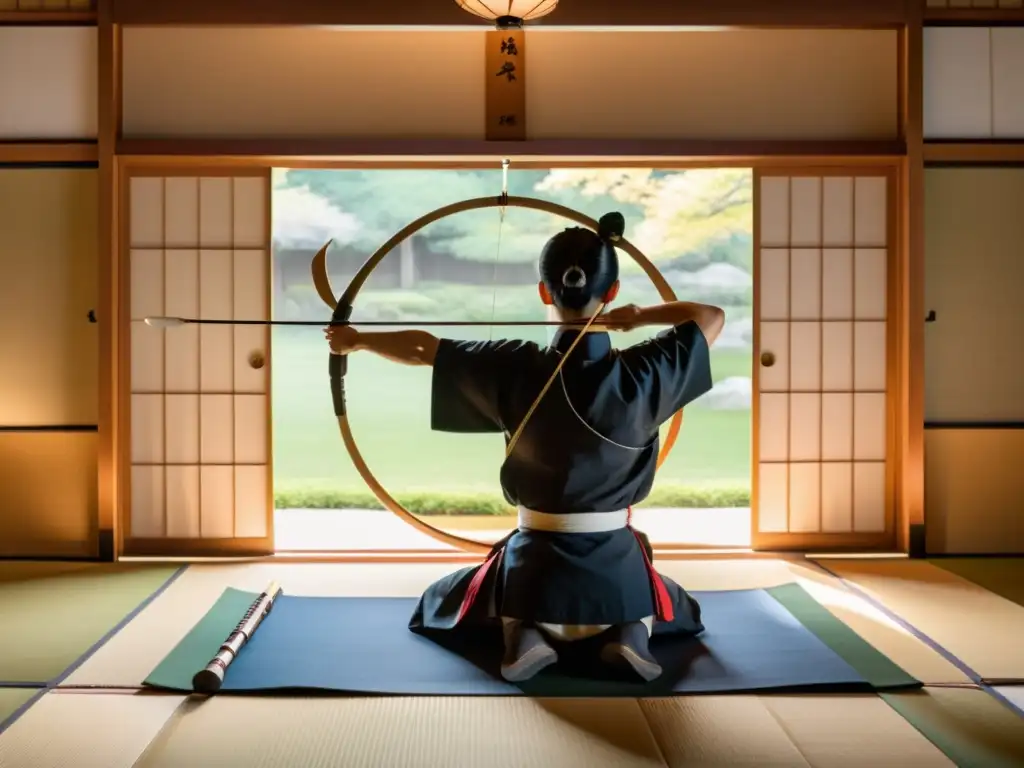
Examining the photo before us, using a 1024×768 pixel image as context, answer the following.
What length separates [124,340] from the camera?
13.6ft

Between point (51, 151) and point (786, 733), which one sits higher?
point (51, 151)

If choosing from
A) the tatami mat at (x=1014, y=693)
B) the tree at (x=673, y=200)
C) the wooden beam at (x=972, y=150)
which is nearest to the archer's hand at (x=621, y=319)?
the tatami mat at (x=1014, y=693)

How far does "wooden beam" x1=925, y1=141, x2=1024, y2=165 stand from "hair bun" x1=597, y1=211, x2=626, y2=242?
87.1 inches

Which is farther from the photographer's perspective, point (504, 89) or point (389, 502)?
point (504, 89)

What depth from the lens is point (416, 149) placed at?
407 cm

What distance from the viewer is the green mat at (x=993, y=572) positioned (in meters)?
3.58

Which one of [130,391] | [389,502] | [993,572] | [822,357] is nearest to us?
[389,502]

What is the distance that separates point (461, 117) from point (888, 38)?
1.88 m

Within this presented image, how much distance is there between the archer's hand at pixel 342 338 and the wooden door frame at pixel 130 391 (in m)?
1.51

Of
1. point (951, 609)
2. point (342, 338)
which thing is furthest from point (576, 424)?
point (951, 609)

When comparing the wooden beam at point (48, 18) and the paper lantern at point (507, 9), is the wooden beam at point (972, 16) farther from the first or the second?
the wooden beam at point (48, 18)

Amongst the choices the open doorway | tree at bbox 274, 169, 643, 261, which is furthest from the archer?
tree at bbox 274, 169, 643, 261

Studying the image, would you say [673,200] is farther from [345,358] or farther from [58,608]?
[58,608]

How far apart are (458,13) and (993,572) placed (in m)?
3.15
